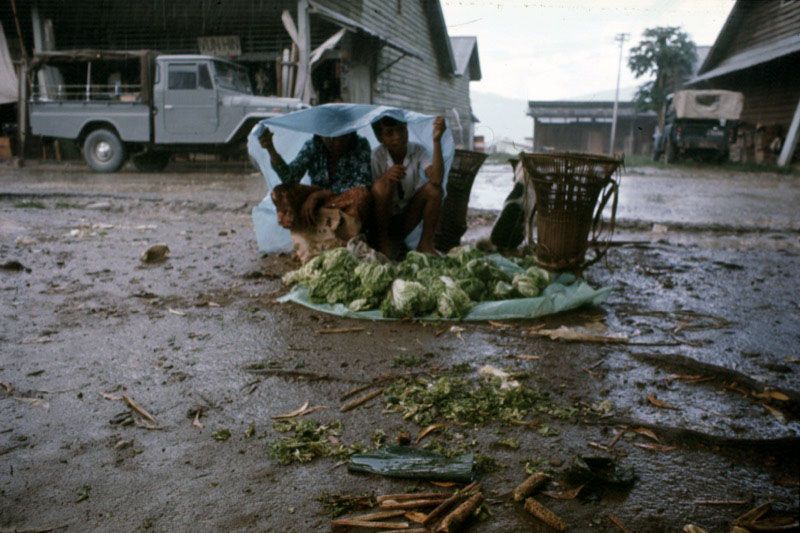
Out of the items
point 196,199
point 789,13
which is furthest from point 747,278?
point 789,13

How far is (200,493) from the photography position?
5.95ft

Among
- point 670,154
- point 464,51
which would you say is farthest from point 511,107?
point 670,154

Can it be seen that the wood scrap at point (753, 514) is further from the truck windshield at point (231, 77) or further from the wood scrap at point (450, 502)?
the truck windshield at point (231, 77)

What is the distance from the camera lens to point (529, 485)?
1781 mm

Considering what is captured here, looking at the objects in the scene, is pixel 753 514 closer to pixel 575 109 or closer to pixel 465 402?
pixel 465 402

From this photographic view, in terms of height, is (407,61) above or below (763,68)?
below

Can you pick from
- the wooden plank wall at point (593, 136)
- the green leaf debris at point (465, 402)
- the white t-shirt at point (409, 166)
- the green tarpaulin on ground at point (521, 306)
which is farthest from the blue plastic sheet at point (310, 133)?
the wooden plank wall at point (593, 136)

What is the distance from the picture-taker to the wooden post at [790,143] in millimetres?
16047

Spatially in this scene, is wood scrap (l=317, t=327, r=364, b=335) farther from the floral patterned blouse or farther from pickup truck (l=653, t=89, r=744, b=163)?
pickup truck (l=653, t=89, r=744, b=163)

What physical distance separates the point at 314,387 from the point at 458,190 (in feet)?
10.1

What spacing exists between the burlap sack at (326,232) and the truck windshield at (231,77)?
8997 millimetres

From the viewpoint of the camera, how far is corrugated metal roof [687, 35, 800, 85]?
15.9 meters

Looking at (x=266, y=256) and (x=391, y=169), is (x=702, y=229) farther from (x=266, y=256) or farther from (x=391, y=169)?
(x=266, y=256)

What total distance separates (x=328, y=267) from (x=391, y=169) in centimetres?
110
